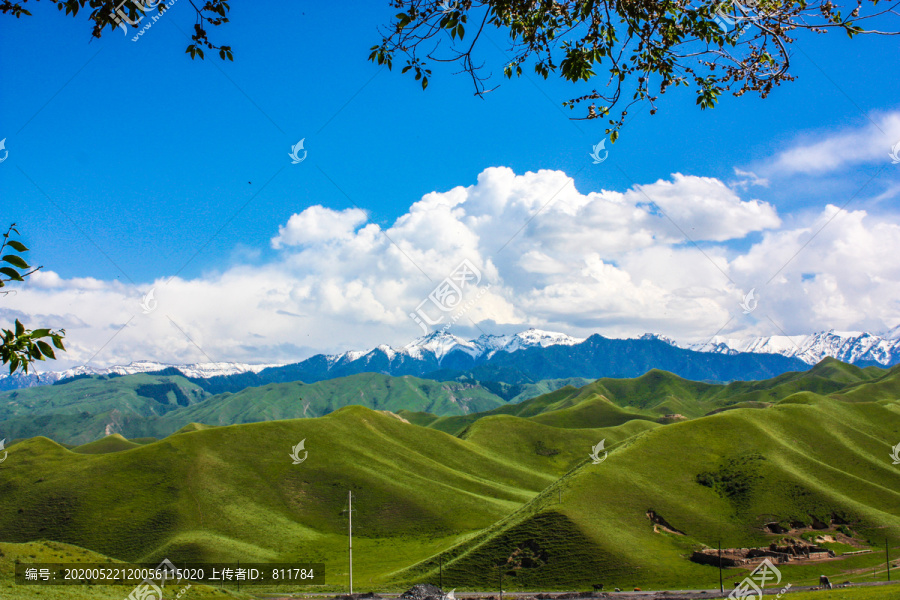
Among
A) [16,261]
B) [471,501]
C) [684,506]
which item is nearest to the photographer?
[16,261]

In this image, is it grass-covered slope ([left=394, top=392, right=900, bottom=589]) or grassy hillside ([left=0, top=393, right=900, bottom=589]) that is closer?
grass-covered slope ([left=394, top=392, right=900, bottom=589])

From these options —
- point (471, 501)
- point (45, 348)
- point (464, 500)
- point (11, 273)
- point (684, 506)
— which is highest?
point (11, 273)

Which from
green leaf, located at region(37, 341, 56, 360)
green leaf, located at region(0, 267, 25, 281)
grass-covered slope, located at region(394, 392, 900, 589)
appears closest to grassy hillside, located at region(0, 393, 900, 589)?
grass-covered slope, located at region(394, 392, 900, 589)

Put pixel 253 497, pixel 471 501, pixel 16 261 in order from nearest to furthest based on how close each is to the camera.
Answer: pixel 16 261
pixel 253 497
pixel 471 501

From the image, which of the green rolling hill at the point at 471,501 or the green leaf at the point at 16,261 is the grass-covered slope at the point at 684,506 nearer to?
A: the green rolling hill at the point at 471,501

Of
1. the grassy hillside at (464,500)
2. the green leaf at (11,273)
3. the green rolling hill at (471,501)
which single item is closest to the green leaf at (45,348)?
the green leaf at (11,273)

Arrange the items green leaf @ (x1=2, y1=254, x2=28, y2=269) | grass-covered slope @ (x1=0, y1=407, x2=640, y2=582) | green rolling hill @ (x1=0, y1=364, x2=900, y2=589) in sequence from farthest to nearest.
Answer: grass-covered slope @ (x1=0, y1=407, x2=640, y2=582)
green rolling hill @ (x1=0, y1=364, x2=900, y2=589)
green leaf @ (x1=2, y1=254, x2=28, y2=269)

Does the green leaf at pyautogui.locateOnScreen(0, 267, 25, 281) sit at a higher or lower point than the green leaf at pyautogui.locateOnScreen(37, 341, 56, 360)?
higher

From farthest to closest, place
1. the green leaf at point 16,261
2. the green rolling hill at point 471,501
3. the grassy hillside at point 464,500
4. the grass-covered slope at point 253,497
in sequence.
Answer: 1. the grass-covered slope at point 253,497
2. the grassy hillside at point 464,500
3. the green rolling hill at point 471,501
4. the green leaf at point 16,261

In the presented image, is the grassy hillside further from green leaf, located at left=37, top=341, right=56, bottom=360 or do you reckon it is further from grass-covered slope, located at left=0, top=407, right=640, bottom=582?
green leaf, located at left=37, top=341, right=56, bottom=360

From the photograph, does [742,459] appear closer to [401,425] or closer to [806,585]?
[806,585]

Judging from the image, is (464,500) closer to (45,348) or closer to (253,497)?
(253,497)

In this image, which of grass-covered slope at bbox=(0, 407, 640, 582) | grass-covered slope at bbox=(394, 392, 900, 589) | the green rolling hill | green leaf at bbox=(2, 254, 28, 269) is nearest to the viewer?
green leaf at bbox=(2, 254, 28, 269)

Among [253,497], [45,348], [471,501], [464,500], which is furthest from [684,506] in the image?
[45,348]
